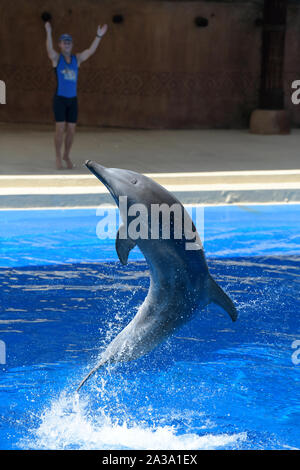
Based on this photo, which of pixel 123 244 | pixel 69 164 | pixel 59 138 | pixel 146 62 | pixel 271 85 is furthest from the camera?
pixel 146 62

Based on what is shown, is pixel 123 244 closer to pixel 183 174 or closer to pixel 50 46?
pixel 183 174

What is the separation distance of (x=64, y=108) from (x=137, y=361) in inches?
186

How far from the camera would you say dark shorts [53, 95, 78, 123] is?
8555 millimetres

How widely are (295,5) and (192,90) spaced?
7.92 ft

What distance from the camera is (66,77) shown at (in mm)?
8539

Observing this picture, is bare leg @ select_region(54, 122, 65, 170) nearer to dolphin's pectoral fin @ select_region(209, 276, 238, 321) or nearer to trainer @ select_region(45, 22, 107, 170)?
trainer @ select_region(45, 22, 107, 170)

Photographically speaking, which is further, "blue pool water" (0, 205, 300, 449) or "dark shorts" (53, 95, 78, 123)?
"dark shorts" (53, 95, 78, 123)

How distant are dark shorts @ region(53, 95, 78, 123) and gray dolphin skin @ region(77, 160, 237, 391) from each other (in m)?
5.61

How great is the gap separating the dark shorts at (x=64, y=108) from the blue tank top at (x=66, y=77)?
6cm

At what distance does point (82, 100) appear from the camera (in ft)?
44.3

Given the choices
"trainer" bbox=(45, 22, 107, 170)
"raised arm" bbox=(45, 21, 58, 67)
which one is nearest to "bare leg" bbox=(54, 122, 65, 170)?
"trainer" bbox=(45, 22, 107, 170)

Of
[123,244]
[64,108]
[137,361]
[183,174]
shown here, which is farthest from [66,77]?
[123,244]

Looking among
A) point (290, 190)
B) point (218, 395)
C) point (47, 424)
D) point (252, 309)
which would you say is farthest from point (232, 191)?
point (47, 424)

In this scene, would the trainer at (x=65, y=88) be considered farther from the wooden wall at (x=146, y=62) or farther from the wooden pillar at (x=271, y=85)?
the wooden pillar at (x=271, y=85)
